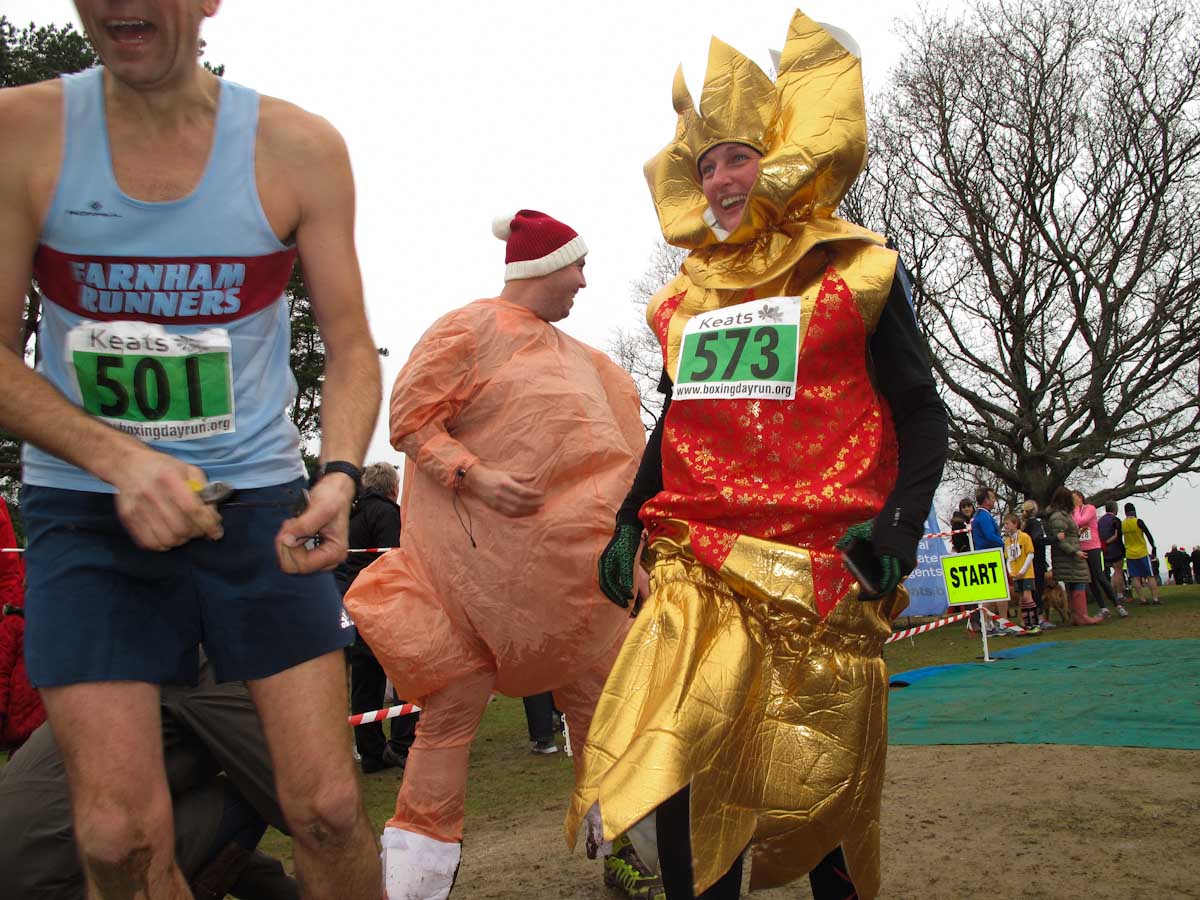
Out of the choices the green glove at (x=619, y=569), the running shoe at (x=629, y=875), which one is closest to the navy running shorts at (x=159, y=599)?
the green glove at (x=619, y=569)

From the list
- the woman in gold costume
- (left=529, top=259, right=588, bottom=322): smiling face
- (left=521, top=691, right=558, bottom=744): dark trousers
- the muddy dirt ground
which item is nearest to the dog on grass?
(left=521, top=691, right=558, bottom=744): dark trousers

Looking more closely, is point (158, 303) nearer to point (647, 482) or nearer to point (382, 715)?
point (647, 482)

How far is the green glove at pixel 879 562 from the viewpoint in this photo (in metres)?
2.24

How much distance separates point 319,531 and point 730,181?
145cm

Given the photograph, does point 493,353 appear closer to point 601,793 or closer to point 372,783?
point 601,793

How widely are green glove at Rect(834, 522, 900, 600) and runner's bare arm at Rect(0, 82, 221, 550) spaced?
1.27 metres

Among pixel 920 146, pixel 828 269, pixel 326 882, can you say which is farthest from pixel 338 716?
pixel 920 146

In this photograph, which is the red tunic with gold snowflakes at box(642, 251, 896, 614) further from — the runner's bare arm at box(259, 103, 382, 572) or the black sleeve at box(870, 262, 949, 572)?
the runner's bare arm at box(259, 103, 382, 572)

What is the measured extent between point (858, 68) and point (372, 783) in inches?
187

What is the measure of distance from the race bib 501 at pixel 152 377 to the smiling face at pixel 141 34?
0.44 meters

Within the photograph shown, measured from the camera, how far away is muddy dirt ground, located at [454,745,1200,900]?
3305 millimetres

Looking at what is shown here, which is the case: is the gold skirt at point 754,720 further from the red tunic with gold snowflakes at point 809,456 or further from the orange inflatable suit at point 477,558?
the orange inflatable suit at point 477,558

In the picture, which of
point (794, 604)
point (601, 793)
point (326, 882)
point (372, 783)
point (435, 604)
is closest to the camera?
point (326, 882)

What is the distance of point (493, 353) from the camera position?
353 cm
